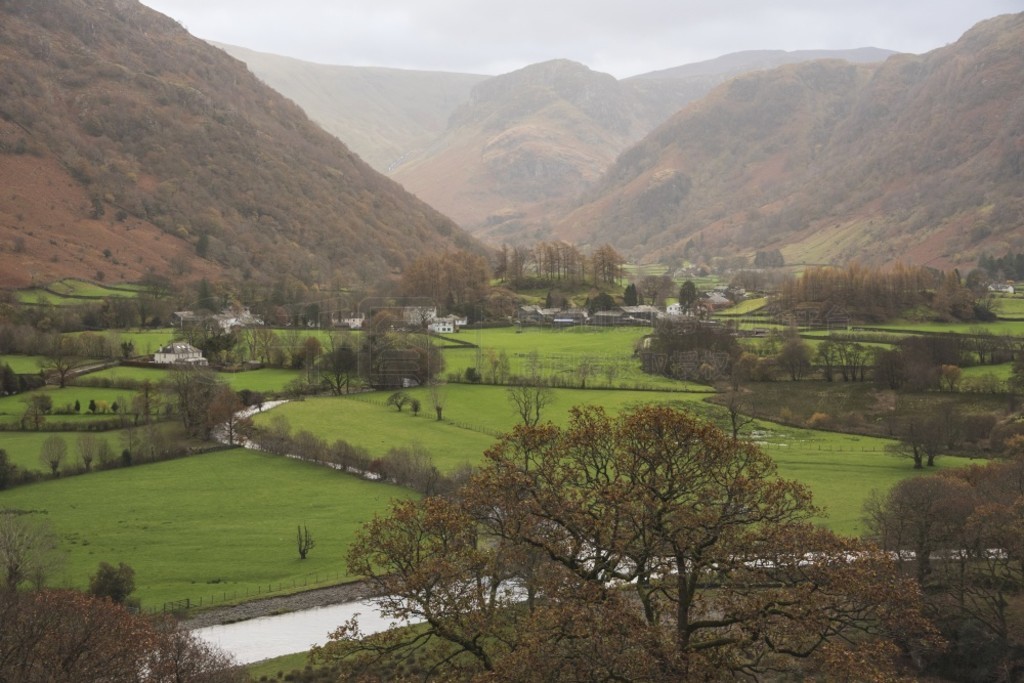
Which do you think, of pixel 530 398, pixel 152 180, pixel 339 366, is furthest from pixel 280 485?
pixel 152 180

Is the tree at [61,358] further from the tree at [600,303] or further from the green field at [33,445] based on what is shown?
the tree at [600,303]

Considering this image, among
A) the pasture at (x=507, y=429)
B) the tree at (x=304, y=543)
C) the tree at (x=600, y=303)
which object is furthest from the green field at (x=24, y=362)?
the tree at (x=600, y=303)

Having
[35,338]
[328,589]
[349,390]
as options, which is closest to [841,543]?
[328,589]

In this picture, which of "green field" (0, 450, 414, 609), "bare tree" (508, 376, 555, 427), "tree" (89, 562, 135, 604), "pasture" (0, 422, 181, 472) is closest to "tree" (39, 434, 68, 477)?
"pasture" (0, 422, 181, 472)

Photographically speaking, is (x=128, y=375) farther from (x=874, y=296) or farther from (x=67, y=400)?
(x=874, y=296)

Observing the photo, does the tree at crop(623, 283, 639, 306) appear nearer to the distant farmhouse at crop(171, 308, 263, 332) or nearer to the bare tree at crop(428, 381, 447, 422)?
the distant farmhouse at crop(171, 308, 263, 332)
